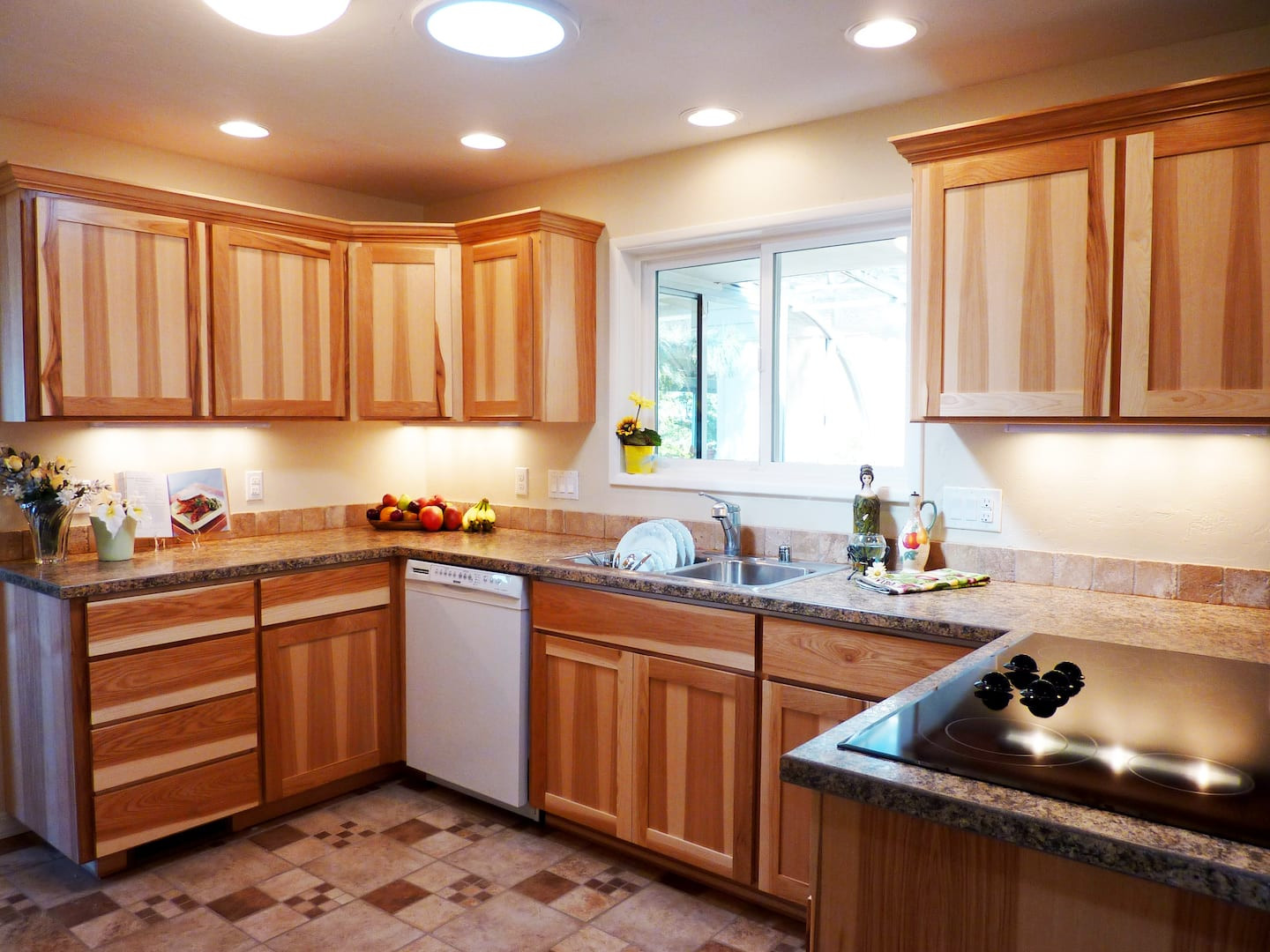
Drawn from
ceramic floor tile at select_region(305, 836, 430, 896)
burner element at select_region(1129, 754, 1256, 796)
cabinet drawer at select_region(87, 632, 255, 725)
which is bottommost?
ceramic floor tile at select_region(305, 836, 430, 896)

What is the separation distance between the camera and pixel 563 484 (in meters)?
3.66

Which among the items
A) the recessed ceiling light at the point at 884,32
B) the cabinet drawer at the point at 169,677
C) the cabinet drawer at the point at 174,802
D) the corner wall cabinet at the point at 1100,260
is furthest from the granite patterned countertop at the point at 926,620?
the recessed ceiling light at the point at 884,32

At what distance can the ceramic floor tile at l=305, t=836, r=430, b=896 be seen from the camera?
2672mm

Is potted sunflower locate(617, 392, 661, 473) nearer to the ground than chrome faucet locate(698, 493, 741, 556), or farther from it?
farther from it

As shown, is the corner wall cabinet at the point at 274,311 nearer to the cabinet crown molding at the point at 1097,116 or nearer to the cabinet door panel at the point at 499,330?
the cabinet door panel at the point at 499,330

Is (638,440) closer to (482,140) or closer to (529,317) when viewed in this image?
(529,317)

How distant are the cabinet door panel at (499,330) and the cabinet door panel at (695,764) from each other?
1.24 m

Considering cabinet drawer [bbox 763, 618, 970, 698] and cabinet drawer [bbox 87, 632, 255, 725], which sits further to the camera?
cabinet drawer [bbox 87, 632, 255, 725]

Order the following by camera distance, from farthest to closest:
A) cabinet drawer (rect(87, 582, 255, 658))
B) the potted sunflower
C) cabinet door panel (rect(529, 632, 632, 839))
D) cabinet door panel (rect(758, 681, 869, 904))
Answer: the potted sunflower < cabinet door panel (rect(529, 632, 632, 839)) < cabinet drawer (rect(87, 582, 255, 658)) < cabinet door panel (rect(758, 681, 869, 904))

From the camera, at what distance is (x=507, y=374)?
11.2 feet

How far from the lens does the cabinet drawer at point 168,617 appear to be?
258 centimetres

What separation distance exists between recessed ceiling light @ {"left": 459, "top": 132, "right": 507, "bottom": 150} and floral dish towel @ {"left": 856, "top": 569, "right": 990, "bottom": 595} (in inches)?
75.3


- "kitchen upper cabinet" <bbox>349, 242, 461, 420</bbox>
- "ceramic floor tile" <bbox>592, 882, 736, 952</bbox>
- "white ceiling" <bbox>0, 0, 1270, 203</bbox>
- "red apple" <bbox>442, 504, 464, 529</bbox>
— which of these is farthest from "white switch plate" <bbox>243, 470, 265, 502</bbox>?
"ceramic floor tile" <bbox>592, 882, 736, 952</bbox>

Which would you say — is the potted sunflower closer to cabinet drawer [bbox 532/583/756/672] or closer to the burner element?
cabinet drawer [bbox 532/583/756/672]
